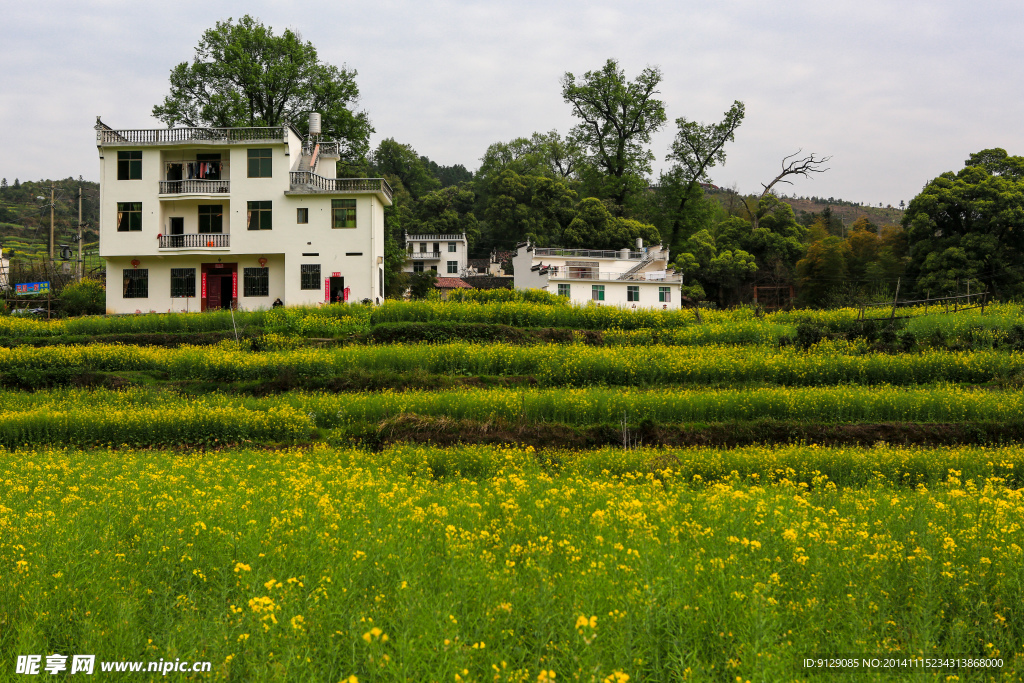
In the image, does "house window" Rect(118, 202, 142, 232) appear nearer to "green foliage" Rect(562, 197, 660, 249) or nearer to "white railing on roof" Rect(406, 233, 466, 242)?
"green foliage" Rect(562, 197, 660, 249)

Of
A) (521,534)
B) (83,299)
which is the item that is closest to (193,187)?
(83,299)

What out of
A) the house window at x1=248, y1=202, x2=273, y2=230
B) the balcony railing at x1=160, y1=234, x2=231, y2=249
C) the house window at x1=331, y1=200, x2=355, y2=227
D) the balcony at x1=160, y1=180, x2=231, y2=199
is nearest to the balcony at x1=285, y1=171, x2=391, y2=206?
the house window at x1=331, y1=200, x2=355, y2=227

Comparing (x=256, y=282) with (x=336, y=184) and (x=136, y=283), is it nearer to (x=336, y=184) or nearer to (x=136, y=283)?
(x=136, y=283)

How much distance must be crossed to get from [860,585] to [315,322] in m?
27.0

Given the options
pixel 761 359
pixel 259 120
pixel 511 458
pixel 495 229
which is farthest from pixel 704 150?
pixel 511 458

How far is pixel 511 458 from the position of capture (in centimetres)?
1377

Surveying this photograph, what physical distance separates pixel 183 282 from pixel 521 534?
122 ft

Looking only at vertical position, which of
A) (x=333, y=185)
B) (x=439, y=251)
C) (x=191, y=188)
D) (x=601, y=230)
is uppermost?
(x=601, y=230)

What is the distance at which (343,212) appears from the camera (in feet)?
125

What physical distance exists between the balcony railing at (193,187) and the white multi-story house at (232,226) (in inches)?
2.4

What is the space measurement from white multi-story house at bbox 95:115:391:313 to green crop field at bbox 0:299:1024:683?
1748 centimetres

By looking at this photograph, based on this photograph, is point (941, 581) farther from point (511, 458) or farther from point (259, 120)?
point (259, 120)

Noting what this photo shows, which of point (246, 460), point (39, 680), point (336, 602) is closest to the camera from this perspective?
point (39, 680)

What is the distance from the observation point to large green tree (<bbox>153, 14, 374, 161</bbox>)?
4347cm
